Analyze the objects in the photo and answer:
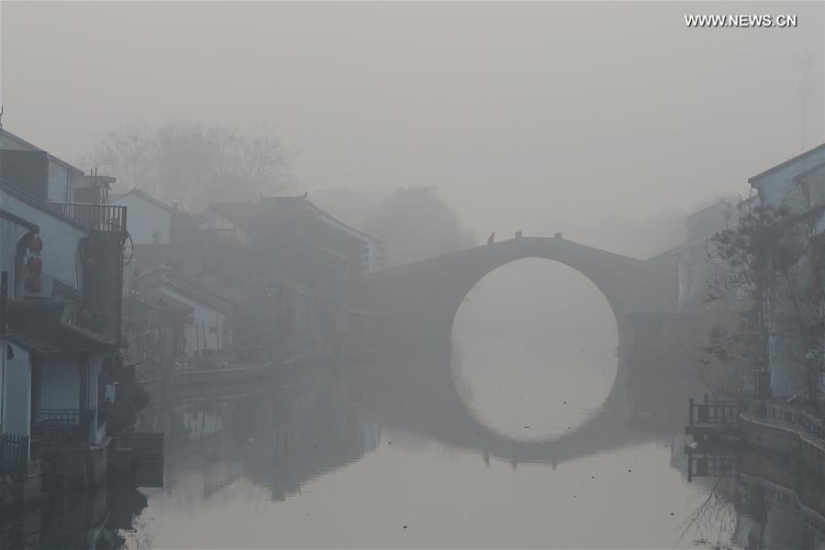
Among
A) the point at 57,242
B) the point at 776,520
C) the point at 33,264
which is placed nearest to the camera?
the point at 776,520

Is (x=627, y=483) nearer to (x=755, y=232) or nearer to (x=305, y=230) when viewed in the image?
(x=755, y=232)

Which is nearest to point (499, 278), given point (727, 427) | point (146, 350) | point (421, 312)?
point (421, 312)

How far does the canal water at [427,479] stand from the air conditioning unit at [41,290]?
116 inches

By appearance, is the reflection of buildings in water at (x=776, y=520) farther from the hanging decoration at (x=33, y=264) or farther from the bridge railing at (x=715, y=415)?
the hanging decoration at (x=33, y=264)

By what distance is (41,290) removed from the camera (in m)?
16.2

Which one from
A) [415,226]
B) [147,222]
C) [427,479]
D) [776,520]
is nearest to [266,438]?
[427,479]

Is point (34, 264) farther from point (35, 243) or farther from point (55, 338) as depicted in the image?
point (55, 338)

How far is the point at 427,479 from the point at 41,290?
623 cm

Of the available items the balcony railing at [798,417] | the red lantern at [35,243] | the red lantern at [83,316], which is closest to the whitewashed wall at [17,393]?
the red lantern at [35,243]

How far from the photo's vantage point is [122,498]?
15.6 m

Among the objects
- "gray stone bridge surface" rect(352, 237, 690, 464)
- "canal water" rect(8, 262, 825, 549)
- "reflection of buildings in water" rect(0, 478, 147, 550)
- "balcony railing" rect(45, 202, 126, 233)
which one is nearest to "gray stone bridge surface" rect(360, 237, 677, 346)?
"gray stone bridge surface" rect(352, 237, 690, 464)

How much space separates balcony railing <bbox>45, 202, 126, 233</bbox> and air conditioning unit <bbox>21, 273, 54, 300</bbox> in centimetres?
127

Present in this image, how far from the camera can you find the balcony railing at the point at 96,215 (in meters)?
18.2

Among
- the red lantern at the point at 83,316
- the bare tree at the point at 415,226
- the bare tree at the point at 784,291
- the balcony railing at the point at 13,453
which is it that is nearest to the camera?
the balcony railing at the point at 13,453
